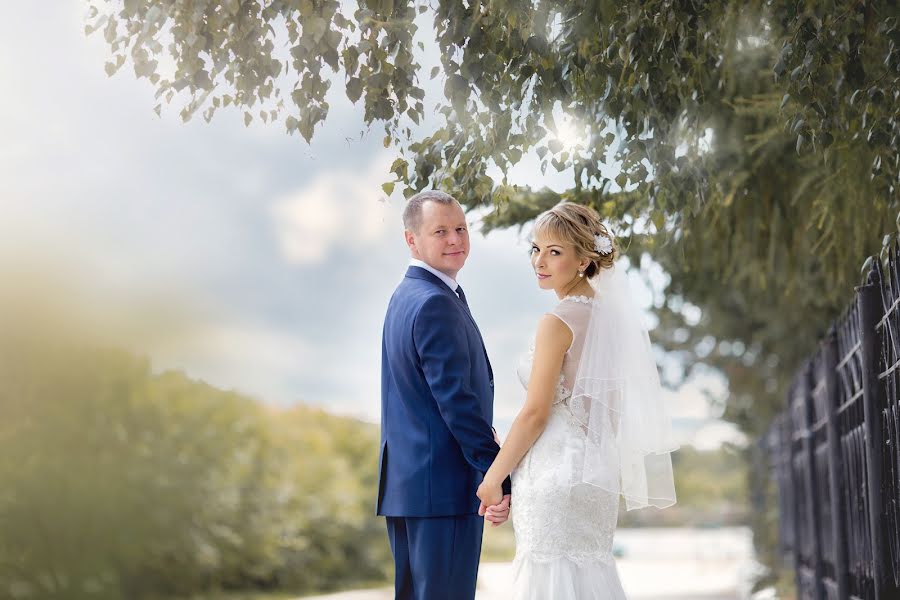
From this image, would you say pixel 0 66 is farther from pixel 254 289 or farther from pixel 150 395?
pixel 254 289

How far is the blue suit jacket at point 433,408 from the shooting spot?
3.65 meters

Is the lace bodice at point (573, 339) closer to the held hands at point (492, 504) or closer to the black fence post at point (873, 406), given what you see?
the held hands at point (492, 504)

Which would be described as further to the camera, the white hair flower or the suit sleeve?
the white hair flower

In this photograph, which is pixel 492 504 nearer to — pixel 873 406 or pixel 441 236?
pixel 441 236

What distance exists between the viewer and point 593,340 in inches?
148

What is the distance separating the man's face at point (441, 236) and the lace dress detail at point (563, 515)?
0.43 m

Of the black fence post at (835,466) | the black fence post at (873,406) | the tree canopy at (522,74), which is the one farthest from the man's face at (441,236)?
the black fence post at (835,466)

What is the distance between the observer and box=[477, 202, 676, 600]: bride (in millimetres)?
3697

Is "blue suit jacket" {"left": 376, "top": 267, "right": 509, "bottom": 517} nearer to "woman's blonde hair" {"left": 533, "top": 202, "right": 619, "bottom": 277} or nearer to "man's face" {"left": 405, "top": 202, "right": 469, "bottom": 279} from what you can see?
"man's face" {"left": 405, "top": 202, "right": 469, "bottom": 279}

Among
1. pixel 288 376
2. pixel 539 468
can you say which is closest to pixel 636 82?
pixel 539 468

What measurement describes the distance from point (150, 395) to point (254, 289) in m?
26.6

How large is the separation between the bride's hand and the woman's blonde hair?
86 centimetres

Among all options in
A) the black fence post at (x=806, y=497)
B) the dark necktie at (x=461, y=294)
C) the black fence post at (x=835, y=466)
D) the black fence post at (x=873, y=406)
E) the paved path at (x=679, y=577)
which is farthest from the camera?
the paved path at (x=679, y=577)

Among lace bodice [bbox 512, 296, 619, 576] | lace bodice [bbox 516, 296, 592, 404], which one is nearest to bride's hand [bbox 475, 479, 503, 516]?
lace bodice [bbox 512, 296, 619, 576]
